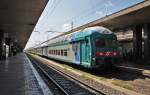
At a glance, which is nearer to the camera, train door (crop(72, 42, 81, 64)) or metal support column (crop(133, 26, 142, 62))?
train door (crop(72, 42, 81, 64))

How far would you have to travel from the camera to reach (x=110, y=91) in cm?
1359

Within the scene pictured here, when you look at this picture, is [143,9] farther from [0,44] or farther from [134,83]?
[0,44]

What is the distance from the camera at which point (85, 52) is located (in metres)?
21.0

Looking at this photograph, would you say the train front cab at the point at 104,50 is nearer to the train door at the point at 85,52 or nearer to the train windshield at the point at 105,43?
the train windshield at the point at 105,43

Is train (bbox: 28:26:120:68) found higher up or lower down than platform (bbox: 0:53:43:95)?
higher up

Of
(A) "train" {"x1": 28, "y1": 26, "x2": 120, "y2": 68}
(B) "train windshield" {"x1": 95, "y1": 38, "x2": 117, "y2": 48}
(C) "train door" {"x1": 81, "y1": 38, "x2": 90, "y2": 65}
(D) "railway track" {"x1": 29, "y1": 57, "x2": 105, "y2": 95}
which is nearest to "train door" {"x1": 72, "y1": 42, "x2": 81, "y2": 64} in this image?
(A) "train" {"x1": 28, "y1": 26, "x2": 120, "y2": 68}

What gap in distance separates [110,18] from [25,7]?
798 centimetres

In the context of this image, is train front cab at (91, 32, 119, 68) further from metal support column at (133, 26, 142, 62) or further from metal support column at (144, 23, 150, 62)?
metal support column at (133, 26, 142, 62)

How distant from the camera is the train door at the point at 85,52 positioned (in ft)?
67.4

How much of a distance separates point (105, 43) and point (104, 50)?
0.53m

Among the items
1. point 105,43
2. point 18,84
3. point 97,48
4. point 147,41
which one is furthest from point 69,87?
point 147,41

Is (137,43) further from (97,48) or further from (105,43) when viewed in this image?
(97,48)

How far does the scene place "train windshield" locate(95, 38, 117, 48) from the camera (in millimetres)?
20527

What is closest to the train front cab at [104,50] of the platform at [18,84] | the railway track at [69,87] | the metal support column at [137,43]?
the railway track at [69,87]
